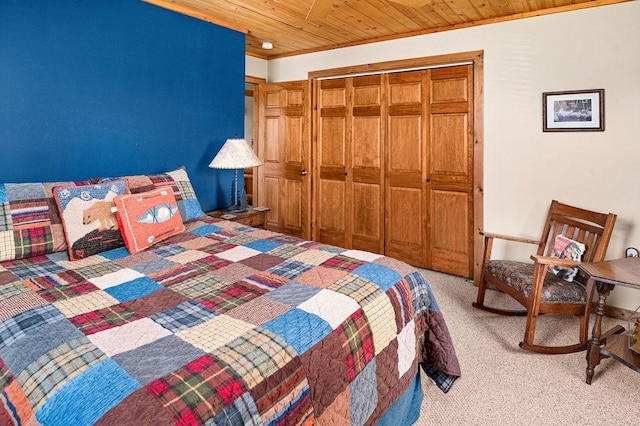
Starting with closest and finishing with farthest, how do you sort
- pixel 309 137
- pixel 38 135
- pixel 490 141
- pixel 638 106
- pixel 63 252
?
1. pixel 63 252
2. pixel 38 135
3. pixel 638 106
4. pixel 490 141
5. pixel 309 137

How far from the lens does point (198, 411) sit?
88 centimetres

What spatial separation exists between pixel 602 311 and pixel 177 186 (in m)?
2.70

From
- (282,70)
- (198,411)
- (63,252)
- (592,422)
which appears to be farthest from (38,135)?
(592,422)

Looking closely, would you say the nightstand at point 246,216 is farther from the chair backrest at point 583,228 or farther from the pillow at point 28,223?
the chair backrest at point 583,228

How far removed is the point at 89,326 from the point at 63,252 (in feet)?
3.41

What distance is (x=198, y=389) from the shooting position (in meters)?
0.93

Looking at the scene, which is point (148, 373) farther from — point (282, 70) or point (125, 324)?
point (282, 70)

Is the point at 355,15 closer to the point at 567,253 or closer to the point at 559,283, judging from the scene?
the point at 567,253

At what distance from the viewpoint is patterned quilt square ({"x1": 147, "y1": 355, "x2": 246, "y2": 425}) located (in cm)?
88

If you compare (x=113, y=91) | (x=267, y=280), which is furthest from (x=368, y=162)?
(x=267, y=280)

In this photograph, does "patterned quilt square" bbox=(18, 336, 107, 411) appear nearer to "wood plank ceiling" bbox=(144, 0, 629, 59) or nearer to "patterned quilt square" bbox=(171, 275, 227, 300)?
"patterned quilt square" bbox=(171, 275, 227, 300)

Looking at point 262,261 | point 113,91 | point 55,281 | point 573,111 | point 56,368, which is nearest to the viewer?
point 56,368

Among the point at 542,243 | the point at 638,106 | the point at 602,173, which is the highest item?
the point at 638,106

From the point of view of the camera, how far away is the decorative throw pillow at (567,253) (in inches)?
103
